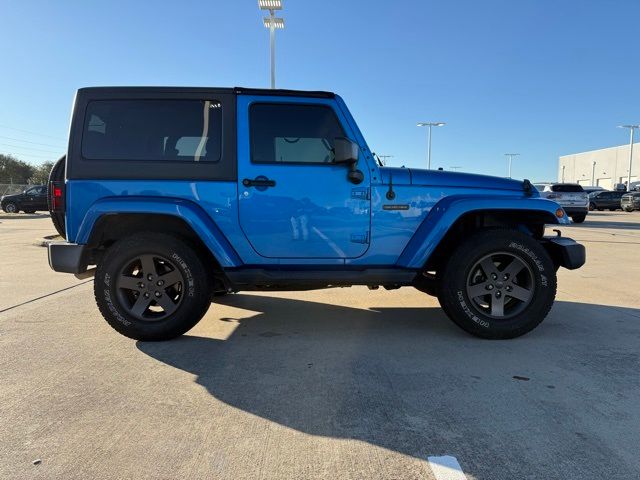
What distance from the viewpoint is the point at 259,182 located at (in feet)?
12.8

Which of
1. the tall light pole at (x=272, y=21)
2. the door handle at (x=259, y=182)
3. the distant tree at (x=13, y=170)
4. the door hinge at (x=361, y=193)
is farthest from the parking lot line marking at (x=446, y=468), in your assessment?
the distant tree at (x=13, y=170)

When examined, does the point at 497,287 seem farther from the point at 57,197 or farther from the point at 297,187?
the point at 57,197

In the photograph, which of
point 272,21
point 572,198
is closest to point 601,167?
point 572,198

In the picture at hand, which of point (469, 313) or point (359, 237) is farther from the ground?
point (359, 237)

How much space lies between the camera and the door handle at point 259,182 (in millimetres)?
3908

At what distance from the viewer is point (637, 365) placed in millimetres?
3496

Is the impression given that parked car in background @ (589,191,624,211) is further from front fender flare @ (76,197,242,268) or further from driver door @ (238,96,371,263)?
front fender flare @ (76,197,242,268)

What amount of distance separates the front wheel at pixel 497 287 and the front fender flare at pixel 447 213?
26cm

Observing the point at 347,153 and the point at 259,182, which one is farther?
the point at 259,182

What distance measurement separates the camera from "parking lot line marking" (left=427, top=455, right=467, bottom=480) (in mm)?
2130

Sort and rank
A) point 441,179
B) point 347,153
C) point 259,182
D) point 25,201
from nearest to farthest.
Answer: point 347,153
point 259,182
point 441,179
point 25,201

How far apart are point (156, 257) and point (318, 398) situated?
2.01 metres

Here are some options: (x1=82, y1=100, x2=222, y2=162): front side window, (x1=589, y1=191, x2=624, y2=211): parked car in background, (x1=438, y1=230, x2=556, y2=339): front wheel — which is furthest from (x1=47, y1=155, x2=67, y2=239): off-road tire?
(x1=589, y1=191, x2=624, y2=211): parked car in background

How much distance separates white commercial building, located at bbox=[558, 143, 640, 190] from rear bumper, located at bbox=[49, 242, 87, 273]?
88.5 metres
